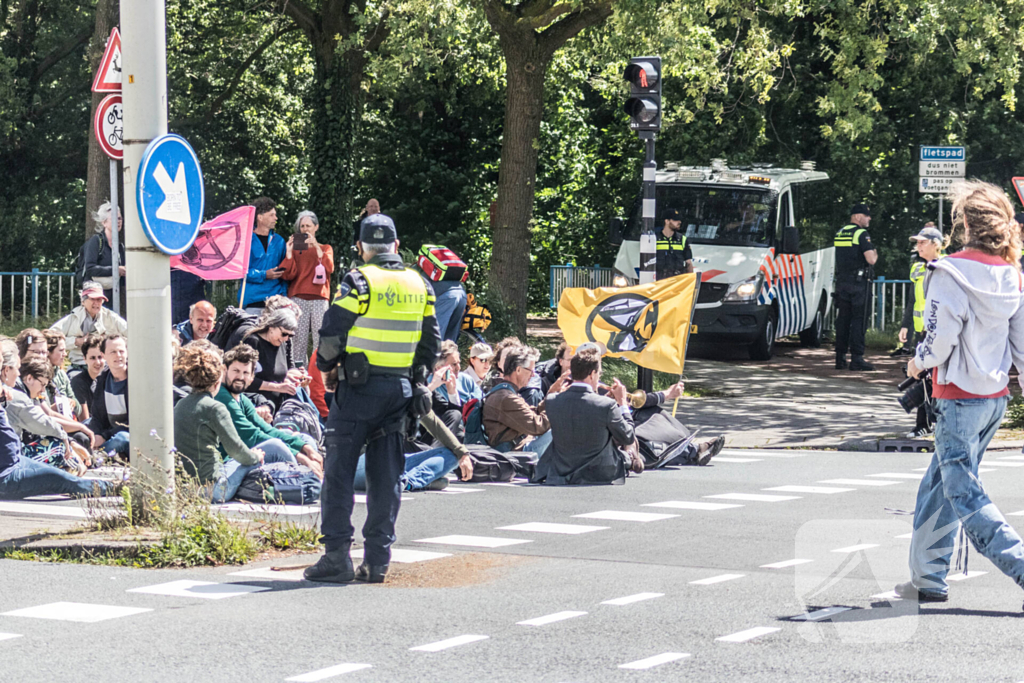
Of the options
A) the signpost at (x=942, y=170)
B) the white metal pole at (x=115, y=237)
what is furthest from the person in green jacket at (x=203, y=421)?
the signpost at (x=942, y=170)

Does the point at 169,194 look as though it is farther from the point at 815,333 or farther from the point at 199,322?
the point at 815,333

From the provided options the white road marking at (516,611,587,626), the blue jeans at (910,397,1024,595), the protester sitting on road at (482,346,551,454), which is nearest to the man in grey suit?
the protester sitting on road at (482,346,551,454)

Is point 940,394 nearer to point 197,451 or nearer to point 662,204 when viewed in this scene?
point 197,451

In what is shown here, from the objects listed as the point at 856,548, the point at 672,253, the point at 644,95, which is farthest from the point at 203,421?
the point at 672,253

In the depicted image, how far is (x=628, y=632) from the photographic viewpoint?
647 centimetres

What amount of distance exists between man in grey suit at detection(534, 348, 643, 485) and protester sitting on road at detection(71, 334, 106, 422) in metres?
3.63

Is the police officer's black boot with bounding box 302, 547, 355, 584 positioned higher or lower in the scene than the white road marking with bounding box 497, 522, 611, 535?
higher

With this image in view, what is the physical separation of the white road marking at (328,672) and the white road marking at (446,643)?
1.13 feet

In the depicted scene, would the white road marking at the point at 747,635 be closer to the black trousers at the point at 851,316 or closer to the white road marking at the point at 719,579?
the white road marking at the point at 719,579

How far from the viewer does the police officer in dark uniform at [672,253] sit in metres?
20.0

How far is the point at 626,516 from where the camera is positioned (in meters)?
10.0

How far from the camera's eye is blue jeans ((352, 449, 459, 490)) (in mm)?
11156

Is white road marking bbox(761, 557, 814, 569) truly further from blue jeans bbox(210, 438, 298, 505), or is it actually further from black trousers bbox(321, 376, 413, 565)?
blue jeans bbox(210, 438, 298, 505)

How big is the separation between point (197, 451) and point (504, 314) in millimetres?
9786
